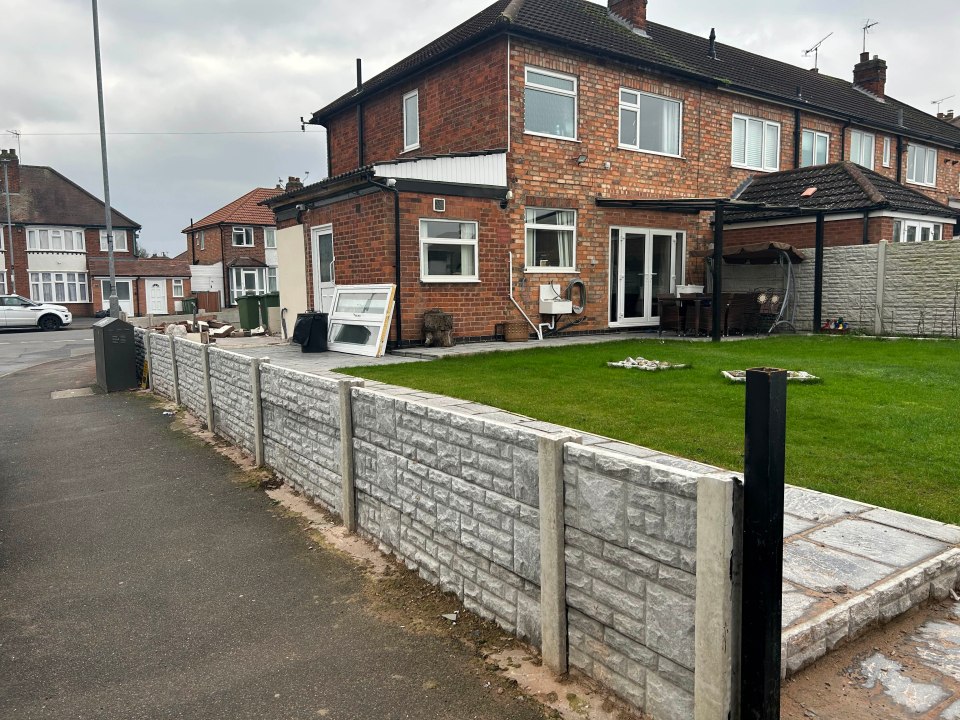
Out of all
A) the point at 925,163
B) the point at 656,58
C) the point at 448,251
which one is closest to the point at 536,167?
the point at 448,251

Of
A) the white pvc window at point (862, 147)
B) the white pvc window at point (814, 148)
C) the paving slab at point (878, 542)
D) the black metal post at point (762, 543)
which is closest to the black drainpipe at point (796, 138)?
the white pvc window at point (814, 148)

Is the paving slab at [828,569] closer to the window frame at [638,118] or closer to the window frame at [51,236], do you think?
the window frame at [638,118]

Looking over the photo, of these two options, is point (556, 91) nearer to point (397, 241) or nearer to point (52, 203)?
point (397, 241)

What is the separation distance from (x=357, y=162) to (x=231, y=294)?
1108 inches

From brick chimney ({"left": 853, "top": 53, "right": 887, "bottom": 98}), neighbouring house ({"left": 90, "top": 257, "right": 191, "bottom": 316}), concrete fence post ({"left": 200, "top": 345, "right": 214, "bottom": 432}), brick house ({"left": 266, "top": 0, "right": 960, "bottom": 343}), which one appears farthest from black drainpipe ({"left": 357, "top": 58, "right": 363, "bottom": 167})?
neighbouring house ({"left": 90, "top": 257, "right": 191, "bottom": 316})

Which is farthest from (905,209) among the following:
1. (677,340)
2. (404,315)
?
(404,315)

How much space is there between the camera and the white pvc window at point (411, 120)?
53.9 feet

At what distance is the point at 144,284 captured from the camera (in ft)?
155

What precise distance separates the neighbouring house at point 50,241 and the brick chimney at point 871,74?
145ft

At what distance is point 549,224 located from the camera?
583 inches

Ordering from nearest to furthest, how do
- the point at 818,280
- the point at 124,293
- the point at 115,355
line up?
1. the point at 115,355
2. the point at 818,280
3. the point at 124,293

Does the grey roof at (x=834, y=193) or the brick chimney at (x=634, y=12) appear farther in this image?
the brick chimney at (x=634, y=12)

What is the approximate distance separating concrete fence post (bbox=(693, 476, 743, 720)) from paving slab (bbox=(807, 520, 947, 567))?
61.1 inches

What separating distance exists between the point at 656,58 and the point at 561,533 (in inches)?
624
